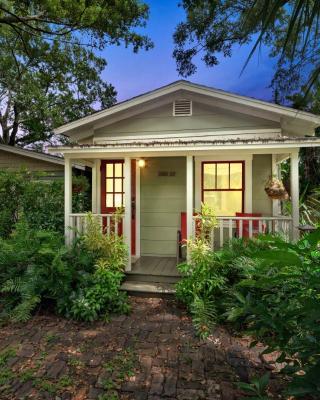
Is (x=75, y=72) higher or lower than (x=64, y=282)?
higher

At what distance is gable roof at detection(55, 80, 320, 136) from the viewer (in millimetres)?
5445

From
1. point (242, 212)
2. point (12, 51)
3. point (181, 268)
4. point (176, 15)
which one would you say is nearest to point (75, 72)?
point (12, 51)

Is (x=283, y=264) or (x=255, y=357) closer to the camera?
(x=283, y=264)

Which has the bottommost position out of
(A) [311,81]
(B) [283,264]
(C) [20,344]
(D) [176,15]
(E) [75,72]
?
(C) [20,344]

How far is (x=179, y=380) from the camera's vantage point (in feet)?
8.70

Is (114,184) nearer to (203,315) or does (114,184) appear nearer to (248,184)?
(248,184)

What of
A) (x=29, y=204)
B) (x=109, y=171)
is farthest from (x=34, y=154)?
(x=109, y=171)

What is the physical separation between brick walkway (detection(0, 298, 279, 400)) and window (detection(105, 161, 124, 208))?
2.96 m

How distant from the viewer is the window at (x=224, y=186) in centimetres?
599

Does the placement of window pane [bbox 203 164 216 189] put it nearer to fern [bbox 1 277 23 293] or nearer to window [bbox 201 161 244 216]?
window [bbox 201 161 244 216]

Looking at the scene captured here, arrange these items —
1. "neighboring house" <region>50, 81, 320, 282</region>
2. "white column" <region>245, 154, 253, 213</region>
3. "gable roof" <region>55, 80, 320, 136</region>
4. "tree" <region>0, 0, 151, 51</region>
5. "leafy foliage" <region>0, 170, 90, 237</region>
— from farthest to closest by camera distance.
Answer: "tree" <region>0, 0, 151, 51</region>
"leafy foliage" <region>0, 170, 90, 237</region>
"white column" <region>245, 154, 253, 213</region>
"neighboring house" <region>50, 81, 320, 282</region>
"gable roof" <region>55, 80, 320, 136</region>

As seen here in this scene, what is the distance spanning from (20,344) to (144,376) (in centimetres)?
161

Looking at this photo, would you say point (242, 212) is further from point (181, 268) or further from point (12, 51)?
point (12, 51)

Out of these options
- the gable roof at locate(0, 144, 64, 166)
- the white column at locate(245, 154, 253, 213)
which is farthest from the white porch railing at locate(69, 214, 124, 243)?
the gable roof at locate(0, 144, 64, 166)
